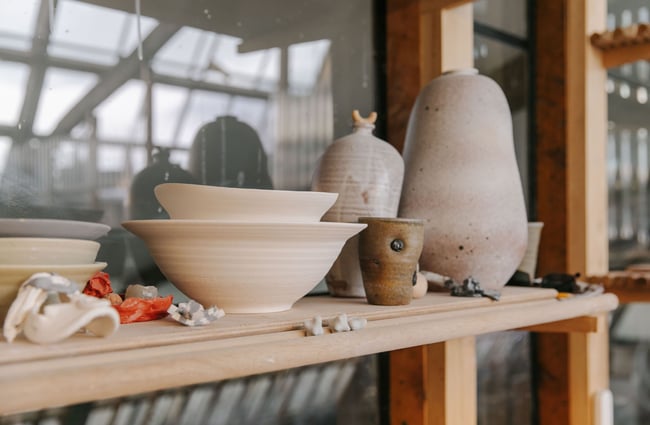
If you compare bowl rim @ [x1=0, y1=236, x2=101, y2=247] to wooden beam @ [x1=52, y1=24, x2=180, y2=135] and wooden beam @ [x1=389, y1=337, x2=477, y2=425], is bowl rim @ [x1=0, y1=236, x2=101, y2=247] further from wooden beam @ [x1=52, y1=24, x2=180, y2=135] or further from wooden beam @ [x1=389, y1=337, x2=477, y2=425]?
wooden beam @ [x1=389, y1=337, x2=477, y2=425]

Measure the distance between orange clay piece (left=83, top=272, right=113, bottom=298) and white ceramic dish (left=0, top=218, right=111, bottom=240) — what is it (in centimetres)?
5

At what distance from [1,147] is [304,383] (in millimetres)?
622

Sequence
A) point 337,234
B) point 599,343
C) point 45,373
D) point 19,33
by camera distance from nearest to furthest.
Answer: point 45,373, point 337,234, point 19,33, point 599,343

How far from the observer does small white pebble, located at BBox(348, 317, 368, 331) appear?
58 cm

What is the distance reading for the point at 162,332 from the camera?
52cm

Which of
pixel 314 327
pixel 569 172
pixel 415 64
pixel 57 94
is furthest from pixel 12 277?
pixel 569 172

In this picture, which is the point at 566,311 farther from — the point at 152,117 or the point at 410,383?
the point at 152,117

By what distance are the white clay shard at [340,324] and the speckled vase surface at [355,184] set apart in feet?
0.72

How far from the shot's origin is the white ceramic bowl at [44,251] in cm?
51

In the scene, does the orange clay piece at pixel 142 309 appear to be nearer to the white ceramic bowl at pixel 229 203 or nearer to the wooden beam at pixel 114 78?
the white ceramic bowl at pixel 229 203

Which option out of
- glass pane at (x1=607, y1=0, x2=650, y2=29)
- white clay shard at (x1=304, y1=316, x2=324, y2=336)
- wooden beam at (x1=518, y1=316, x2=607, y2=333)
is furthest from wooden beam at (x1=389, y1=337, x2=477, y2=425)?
glass pane at (x1=607, y1=0, x2=650, y2=29)

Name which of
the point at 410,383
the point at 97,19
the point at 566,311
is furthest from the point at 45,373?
the point at 410,383

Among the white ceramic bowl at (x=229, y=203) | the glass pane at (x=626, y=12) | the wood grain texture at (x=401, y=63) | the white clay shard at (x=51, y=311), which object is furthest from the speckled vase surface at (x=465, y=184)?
the glass pane at (x=626, y=12)

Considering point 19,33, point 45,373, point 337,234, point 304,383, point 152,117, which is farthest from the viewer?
point 304,383
